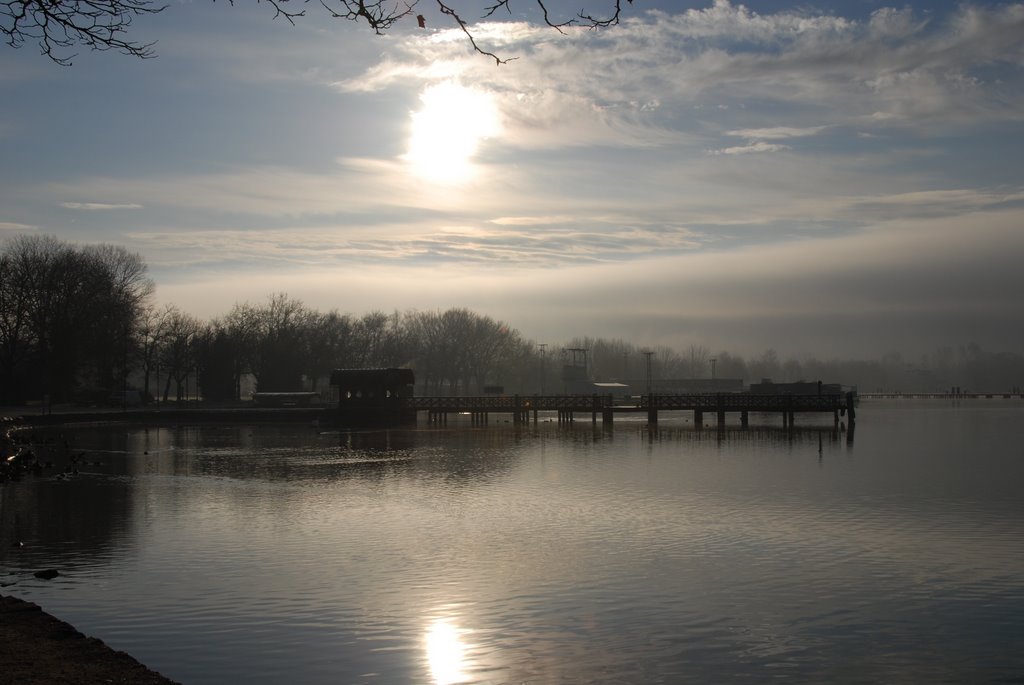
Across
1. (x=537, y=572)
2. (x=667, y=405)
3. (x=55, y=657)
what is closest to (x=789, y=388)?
(x=667, y=405)

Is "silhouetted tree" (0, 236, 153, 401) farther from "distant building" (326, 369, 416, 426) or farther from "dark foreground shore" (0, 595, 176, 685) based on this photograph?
"dark foreground shore" (0, 595, 176, 685)

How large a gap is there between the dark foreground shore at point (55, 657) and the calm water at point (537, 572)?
2.56 ft

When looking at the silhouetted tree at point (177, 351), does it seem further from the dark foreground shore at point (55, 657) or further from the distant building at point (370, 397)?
the dark foreground shore at point (55, 657)

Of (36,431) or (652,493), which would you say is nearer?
(652,493)

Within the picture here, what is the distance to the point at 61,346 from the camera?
88875 mm

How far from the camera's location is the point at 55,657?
13180 mm

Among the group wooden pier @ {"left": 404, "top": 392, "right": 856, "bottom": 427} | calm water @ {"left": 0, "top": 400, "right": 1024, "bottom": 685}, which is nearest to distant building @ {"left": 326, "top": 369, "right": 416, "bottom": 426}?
wooden pier @ {"left": 404, "top": 392, "right": 856, "bottom": 427}

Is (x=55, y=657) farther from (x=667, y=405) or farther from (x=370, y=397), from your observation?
(x=667, y=405)

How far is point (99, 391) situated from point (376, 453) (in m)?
56.6

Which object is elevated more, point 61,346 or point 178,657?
point 61,346

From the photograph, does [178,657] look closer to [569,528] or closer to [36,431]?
[569,528]

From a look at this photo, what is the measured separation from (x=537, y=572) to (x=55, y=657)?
1031 centimetres

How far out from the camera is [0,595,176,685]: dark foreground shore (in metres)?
12.2

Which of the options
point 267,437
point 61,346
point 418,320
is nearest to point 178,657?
point 267,437
